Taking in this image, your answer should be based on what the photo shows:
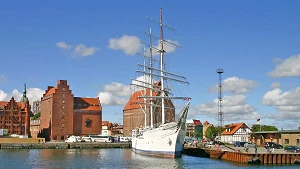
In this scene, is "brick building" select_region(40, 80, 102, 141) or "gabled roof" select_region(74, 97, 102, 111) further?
"gabled roof" select_region(74, 97, 102, 111)

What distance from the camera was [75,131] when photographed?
489 feet

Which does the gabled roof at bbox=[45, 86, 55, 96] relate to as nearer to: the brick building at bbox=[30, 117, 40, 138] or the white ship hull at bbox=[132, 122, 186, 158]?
the brick building at bbox=[30, 117, 40, 138]

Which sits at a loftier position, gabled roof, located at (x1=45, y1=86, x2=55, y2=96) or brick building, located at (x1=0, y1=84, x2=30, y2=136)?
gabled roof, located at (x1=45, y1=86, x2=55, y2=96)

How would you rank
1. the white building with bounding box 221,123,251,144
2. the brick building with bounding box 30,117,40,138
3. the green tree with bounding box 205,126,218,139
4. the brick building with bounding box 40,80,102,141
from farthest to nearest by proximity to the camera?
the brick building with bounding box 30,117,40,138, the green tree with bounding box 205,126,218,139, the brick building with bounding box 40,80,102,141, the white building with bounding box 221,123,251,144

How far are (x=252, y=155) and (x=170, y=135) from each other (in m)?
13.8

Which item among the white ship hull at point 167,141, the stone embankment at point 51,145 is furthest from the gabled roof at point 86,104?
the white ship hull at point 167,141

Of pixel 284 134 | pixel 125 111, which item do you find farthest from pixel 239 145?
pixel 125 111

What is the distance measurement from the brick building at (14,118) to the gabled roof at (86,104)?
16899mm

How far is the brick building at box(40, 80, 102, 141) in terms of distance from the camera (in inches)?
5723

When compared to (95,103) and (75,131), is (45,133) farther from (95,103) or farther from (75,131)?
(95,103)

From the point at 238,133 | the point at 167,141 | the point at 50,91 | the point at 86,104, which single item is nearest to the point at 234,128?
the point at 238,133

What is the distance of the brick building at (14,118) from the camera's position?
492 feet

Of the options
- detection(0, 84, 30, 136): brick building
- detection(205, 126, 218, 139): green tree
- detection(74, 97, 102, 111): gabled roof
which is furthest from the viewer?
detection(205, 126, 218, 139): green tree

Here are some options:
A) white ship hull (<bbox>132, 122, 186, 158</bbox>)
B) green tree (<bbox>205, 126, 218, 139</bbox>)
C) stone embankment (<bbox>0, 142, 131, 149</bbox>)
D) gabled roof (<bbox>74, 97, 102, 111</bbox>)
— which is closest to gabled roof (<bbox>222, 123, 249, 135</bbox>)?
green tree (<bbox>205, 126, 218, 139</bbox>)
